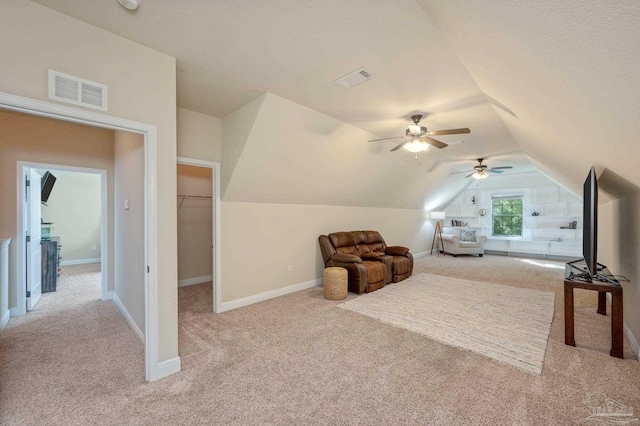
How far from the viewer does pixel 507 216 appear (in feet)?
29.5

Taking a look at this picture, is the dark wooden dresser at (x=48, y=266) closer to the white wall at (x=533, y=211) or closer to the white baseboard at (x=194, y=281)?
the white baseboard at (x=194, y=281)

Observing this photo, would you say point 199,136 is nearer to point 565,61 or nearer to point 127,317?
point 127,317

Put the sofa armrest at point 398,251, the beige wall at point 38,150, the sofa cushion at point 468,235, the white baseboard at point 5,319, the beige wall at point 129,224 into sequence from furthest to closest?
the sofa cushion at point 468,235 < the sofa armrest at point 398,251 < the beige wall at point 38,150 < the white baseboard at point 5,319 < the beige wall at point 129,224

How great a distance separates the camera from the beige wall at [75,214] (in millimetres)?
6984

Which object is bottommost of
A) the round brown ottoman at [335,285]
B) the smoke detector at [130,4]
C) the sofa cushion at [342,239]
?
the round brown ottoman at [335,285]

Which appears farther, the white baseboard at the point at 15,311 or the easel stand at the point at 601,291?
the white baseboard at the point at 15,311

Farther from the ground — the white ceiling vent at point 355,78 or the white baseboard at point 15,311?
the white ceiling vent at point 355,78

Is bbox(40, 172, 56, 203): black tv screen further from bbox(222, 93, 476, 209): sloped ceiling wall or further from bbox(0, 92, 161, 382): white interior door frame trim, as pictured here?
bbox(0, 92, 161, 382): white interior door frame trim

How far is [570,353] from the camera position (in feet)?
8.67

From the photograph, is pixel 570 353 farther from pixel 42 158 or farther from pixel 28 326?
pixel 42 158

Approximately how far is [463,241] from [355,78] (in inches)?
303

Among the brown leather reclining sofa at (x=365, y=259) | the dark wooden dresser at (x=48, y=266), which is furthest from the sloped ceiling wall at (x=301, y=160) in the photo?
the dark wooden dresser at (x=48, y=266)

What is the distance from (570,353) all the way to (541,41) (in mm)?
2953

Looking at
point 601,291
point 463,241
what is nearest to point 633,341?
point 601,291
